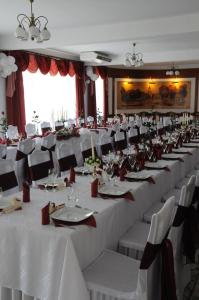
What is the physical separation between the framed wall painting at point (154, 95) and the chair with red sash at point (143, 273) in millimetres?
16026

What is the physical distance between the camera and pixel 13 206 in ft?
9.87

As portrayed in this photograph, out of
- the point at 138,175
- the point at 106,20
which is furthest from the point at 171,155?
the point at 106,20

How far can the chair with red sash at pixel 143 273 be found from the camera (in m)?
2.40

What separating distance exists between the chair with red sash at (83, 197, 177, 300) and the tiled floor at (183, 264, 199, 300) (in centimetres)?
83

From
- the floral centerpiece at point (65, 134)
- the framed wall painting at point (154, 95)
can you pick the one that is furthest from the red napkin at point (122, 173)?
the framed wall painting at point (154, 95)

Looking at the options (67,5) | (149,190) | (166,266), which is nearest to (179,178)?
(149,190)

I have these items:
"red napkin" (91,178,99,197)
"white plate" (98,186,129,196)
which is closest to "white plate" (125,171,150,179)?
"white plate" (98,186,129,196)

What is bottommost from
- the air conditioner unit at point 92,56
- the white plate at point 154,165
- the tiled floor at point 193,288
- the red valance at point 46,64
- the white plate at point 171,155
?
the tiled floor at point 193,288

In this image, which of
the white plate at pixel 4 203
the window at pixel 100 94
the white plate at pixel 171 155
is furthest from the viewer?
the window at pixel 100 94

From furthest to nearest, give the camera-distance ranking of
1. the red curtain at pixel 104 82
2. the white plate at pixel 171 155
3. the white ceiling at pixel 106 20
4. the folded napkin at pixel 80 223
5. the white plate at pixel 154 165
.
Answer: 1. the red curtain at pixel 104 82
2. the white ceiling at pixel 106 20
3. the white plate at pixel 171 155
4. the white plate at pixel 154 165
5. the folded napkin at pixel 80 223

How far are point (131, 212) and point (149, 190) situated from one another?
613 mm

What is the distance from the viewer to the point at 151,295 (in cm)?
264

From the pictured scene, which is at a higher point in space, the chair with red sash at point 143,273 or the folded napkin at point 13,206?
the folded napkin at point 13,206

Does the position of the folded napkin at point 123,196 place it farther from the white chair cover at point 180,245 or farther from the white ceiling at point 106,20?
the white ceiling at point 106,20
